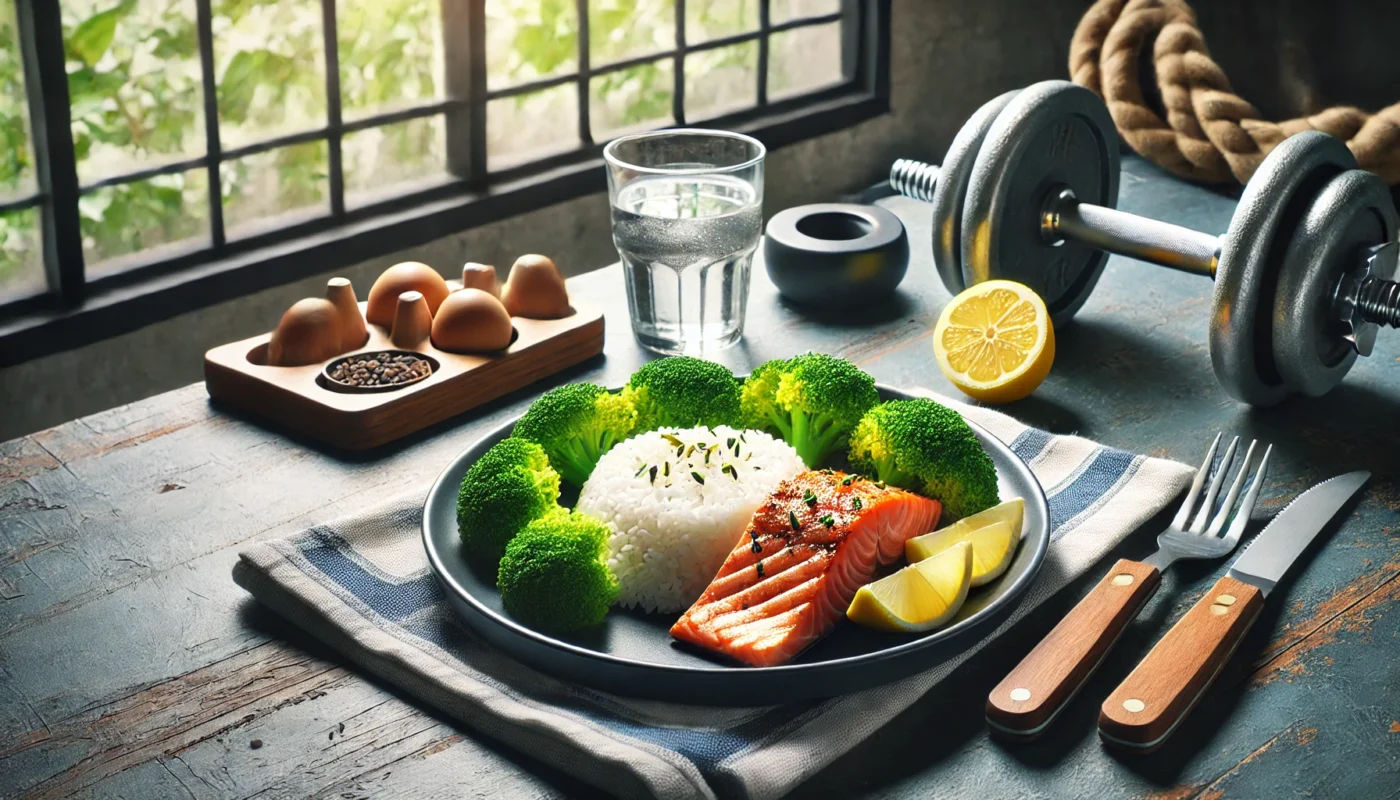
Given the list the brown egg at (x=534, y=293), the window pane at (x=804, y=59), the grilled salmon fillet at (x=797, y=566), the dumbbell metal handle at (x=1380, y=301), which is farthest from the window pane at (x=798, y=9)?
the grilled salmon fillet at (x=797, y=566)

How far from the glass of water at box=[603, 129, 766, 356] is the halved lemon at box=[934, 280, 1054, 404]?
0.74 feet

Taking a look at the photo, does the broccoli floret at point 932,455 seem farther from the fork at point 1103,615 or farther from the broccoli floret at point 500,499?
the broccoli floret at point 500,499

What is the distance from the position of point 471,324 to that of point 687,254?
0.23 m

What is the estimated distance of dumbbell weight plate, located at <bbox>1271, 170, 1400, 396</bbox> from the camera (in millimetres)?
1196

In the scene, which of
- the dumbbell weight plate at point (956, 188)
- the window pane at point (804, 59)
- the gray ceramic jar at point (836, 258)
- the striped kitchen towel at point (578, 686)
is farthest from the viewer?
the window pane at point (804, 59)

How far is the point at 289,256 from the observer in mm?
1738

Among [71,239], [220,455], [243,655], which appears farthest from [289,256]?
[243,655]

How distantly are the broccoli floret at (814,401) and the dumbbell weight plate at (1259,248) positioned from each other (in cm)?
34

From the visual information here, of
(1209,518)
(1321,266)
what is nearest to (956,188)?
(1321,266)

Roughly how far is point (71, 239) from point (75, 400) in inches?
7.8

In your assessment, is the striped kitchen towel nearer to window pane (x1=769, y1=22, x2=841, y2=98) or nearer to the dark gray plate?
the dark gray plate

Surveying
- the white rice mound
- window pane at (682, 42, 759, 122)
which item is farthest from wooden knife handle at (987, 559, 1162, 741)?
window pane at (682, 42, 759, 122)

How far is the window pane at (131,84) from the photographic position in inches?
63.4

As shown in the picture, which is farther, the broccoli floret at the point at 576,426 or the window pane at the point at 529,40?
the window pane at the point at 529,40
